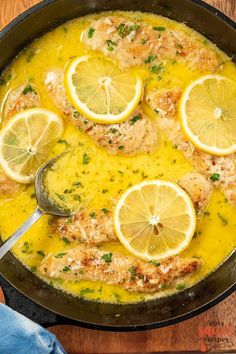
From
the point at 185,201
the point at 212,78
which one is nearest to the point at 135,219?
the point at 185,201

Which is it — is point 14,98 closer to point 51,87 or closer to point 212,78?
point 51,87

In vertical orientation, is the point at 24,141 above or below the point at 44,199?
above

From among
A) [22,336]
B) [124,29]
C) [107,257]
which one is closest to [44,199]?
[107,257]

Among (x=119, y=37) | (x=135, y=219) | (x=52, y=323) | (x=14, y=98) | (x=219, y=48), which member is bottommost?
(x=52, y=323)

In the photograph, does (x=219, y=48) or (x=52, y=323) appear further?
(x=219, y=48)

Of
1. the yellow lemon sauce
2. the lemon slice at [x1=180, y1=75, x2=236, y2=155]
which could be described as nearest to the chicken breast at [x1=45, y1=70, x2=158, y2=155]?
the yellow lemon sauce

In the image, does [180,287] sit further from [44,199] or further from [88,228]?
[44,199]

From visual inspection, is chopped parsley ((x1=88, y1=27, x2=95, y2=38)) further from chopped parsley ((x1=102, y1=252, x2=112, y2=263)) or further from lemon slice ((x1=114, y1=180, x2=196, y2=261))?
chopped parsley ((x1=102, y1=252, x2=112, y2=263))
